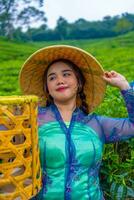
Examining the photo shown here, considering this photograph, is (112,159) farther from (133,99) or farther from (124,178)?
(133,99)

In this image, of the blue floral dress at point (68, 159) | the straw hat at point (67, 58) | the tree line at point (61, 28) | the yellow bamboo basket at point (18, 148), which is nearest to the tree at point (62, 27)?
the tree line at point (61, 28)

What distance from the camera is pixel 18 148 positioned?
148 centimetres

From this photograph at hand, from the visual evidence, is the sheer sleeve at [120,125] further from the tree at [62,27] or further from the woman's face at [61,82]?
the tree at [62,27]

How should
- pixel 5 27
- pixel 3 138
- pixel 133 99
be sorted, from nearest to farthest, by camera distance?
pixel 3 138
pixel 133 99
pixel 5 27

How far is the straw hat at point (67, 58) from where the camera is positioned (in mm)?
1916

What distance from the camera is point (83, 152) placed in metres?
1.77

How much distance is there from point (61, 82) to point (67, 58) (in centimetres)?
13

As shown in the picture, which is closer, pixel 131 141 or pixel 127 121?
pixel 127 121

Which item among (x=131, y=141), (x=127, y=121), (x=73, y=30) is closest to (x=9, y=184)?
(x=127, y=121)

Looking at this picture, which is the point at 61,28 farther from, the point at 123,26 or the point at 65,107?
the point at 65,107

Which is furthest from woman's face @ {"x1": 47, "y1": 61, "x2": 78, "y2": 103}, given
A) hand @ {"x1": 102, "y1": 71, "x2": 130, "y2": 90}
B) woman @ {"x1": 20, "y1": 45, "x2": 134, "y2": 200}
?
hand @ {"x1": 102, "y1": 71, "x2": 130, "y2": 90}

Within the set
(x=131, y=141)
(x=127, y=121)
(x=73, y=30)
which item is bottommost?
(x=73, y=30)

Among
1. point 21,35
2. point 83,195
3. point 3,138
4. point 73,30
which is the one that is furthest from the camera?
point 73,30

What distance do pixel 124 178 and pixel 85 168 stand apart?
0.33m
